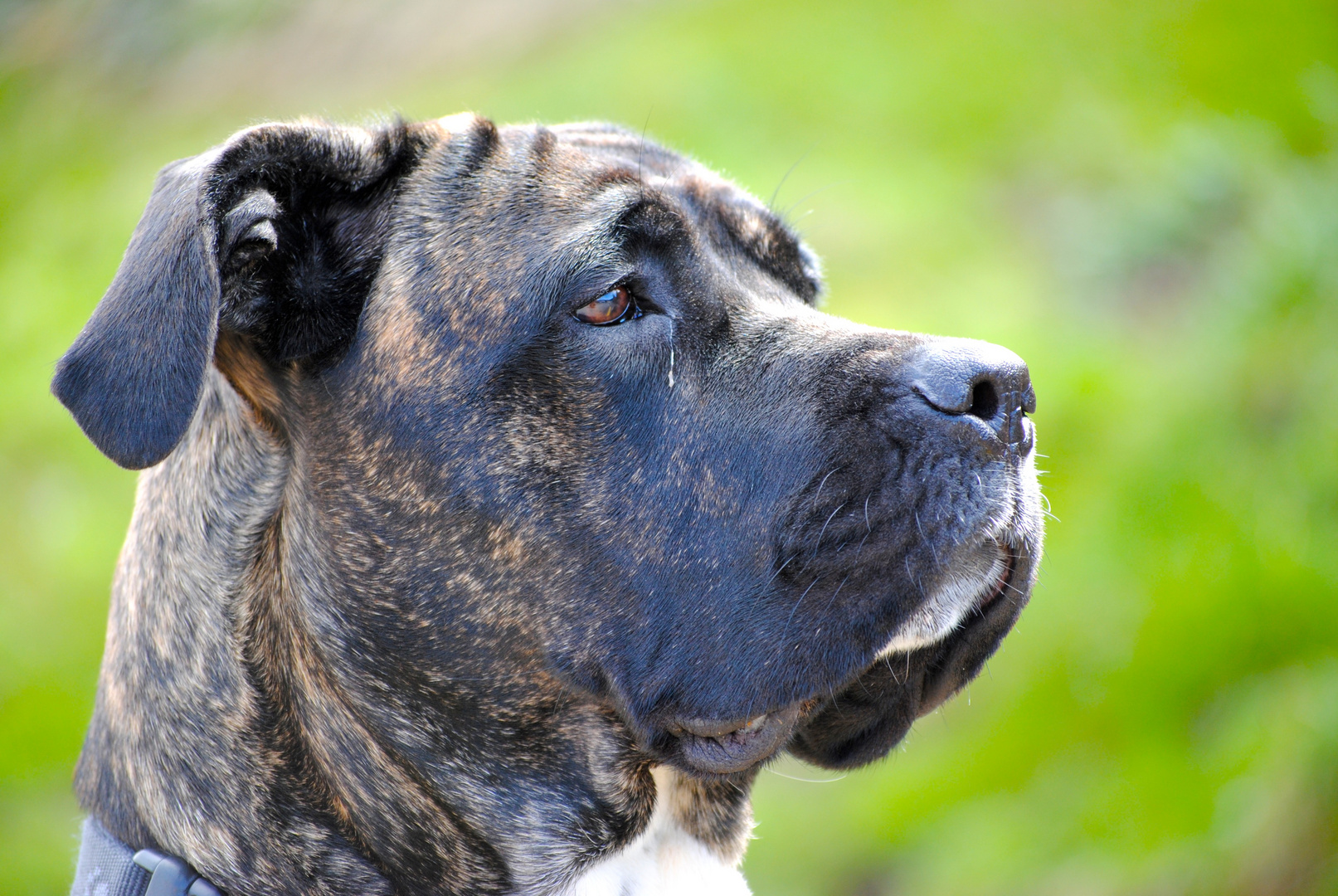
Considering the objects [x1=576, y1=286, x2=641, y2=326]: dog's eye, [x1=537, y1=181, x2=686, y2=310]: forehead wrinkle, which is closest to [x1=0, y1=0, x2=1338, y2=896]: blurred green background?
[x1=537, y1=181, x2=686, y2=310]: forehead wrinkle

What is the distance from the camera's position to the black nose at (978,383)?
2.25 meters

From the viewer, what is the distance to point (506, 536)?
7.85 feet

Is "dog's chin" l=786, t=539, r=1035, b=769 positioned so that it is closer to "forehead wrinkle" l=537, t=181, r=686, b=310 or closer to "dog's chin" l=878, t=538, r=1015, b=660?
"dog's chin" l=878, t=538, r=1015, b=660

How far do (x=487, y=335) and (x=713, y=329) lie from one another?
49 centimetres

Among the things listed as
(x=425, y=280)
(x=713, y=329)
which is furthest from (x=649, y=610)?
(x=425, y=280)

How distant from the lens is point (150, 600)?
8.28 feet

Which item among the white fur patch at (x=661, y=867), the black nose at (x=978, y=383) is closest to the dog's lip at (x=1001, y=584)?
the black nose at (x=978, y=383)

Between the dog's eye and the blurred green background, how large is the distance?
0.93 m

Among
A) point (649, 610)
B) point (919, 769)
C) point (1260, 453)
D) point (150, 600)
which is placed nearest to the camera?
point (649, 610)

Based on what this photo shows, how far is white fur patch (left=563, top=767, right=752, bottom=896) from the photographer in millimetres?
2607

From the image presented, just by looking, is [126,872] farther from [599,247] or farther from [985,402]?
[985,402]

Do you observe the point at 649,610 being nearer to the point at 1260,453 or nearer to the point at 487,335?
the point at 487,335

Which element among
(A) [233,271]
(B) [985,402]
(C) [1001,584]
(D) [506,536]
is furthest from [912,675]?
(A) [233,271]

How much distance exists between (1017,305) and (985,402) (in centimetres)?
549
